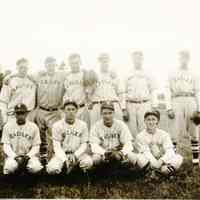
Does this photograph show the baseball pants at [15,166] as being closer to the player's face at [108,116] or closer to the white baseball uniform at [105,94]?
the player's face at [108,116]

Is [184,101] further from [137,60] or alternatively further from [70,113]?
[70,113]

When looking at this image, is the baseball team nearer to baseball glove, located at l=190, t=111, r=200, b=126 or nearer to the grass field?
baseball glove, located at l=190, t=111, r=200, b=126

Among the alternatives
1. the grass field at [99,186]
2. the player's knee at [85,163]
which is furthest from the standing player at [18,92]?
the player's knee at [85,163]

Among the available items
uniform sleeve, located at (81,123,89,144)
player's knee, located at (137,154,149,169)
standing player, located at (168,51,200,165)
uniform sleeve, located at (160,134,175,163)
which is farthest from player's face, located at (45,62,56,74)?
uniform sleeve, located at (160,134,175,163)

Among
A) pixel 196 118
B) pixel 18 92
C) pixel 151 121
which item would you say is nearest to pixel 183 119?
pixel 196 118

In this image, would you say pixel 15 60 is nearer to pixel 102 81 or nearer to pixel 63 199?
pixel 102 81

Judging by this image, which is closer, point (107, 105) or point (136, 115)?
point (107, 105)
